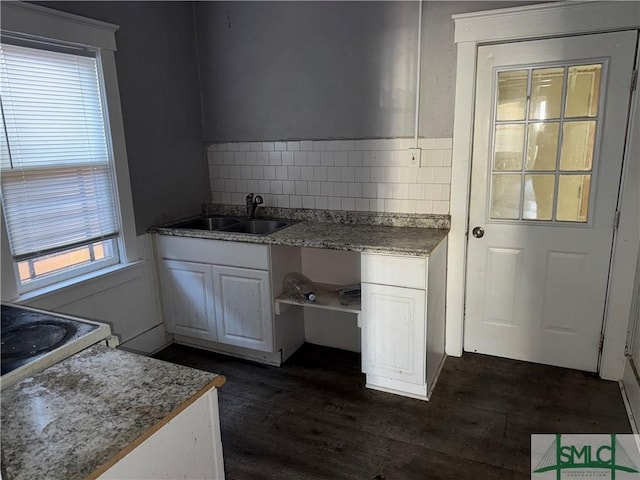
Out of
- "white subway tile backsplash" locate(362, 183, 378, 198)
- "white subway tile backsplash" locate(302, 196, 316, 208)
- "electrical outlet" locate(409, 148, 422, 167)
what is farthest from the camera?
"white subway tile backsplash" locate(302, 196, 316, 208)

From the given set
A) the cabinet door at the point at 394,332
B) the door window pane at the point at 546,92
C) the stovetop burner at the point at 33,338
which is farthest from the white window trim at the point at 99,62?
the door window pane at the point at 546,92

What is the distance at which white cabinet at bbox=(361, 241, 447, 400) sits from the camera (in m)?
2.41

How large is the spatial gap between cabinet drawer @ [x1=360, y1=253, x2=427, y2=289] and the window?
5.43 ft

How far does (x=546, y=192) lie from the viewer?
263 cm

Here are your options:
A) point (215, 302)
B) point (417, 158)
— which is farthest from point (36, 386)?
point (417, 158)

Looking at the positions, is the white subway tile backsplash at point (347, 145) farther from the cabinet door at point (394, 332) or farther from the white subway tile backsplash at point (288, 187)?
the cabinet door at point (394, 332)

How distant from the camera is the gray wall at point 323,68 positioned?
271 cm

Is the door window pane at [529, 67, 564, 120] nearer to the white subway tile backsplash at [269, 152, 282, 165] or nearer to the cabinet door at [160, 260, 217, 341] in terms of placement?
the white subway tile backsplash at [269, 152, 282, 165]

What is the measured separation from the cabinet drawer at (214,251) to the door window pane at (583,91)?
192cm

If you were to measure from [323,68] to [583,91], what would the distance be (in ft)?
5.12

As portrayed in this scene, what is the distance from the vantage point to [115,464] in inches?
38.6

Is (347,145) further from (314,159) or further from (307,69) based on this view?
(307,69)

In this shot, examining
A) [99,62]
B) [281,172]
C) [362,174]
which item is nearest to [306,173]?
[281,172]

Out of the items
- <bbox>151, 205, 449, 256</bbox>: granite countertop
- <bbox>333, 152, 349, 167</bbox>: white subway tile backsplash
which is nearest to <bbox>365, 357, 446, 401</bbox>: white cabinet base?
<bbox>151, 205, 449, 256</bbox>: granite countertop
